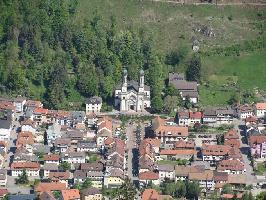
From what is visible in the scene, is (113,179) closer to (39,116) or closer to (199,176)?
(199,176)

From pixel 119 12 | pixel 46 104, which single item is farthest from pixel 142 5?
pixel 46 104

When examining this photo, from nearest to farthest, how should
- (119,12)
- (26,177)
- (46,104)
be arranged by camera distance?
(26,177)
(46,104)
(119,12)

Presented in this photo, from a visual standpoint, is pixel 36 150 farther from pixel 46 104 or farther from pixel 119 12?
pixel 119 12

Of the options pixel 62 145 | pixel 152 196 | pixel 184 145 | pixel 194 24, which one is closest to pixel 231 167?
pixel 184 145

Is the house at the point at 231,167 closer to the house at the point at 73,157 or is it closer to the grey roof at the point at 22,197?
the house at the point at 73,157

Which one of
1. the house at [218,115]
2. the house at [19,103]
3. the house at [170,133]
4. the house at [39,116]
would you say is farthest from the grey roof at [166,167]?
the house at [19,103]
